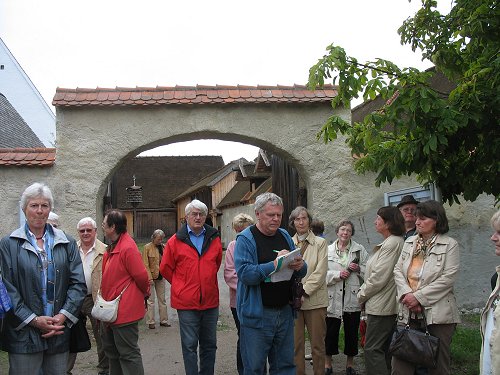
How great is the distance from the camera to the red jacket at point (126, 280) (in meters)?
4.67

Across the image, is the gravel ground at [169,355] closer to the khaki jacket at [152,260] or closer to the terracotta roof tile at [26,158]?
the khaki jacket at [152,260]

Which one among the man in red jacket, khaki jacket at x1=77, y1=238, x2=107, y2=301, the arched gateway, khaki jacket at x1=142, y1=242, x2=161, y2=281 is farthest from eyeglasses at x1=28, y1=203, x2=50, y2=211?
khaki jacket at x1=142, y1=242, x2=161, y2=281

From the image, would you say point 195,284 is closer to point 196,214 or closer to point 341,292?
point 196,214

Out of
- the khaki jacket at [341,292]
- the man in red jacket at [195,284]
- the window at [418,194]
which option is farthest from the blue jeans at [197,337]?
the window at [418,194]

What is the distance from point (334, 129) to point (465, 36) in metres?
1.48

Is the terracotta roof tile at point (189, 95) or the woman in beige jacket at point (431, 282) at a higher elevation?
the terracotta roof tile at point (189, 95)

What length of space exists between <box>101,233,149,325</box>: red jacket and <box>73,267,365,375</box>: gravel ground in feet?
5.98

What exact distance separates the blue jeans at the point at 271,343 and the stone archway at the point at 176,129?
4.41 meters

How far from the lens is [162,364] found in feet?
21.5

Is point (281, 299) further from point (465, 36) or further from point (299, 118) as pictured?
point (299, 118)

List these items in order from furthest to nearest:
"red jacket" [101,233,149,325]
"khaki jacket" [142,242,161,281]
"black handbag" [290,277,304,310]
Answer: "khaki jacket" [142,242,161,281], "red jacket" [101,233,149,325], "black handbag" [290,277,304,310]

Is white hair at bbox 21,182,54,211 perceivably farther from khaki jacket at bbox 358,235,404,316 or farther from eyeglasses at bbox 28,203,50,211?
khaki jacket at bbox 358,235,404,316

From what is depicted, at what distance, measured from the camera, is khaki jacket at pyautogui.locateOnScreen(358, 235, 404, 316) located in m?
4.88

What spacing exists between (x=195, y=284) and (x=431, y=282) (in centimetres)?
218
